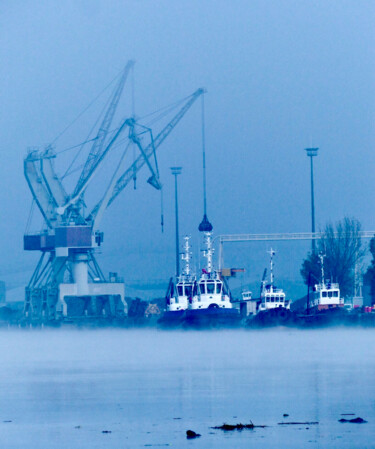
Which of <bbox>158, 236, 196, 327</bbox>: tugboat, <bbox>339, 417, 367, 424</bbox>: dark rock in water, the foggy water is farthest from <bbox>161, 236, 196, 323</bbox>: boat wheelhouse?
<bbox>339, 417, 367, 424</bbox>: dark rock in water

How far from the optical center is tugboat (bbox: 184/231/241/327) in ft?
314

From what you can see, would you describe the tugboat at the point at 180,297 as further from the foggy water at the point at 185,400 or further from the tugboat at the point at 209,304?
the foggy water at the point at 185,400

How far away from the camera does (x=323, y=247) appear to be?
125875mm

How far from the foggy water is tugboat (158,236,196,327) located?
50.2 m

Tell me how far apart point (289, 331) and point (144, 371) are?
50603mm

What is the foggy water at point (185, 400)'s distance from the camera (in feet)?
75.6

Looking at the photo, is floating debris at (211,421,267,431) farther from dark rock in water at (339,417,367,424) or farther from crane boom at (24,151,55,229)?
crane boom at (24,151,55,229)

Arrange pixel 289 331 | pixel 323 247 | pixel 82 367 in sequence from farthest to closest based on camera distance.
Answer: pixel 323 247, pixel 289 331, pixel 82 367

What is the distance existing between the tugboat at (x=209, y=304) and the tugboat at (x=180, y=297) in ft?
3.90

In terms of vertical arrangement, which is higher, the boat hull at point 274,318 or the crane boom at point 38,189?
the crane boom at point 38,189

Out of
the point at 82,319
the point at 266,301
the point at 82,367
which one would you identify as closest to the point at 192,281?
the point at 266,301

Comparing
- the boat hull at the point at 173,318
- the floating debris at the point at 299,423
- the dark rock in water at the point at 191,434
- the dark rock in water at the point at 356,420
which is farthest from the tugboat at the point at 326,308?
the dark rock in water at the point at 191,434

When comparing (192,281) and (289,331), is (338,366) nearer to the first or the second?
(289,331)

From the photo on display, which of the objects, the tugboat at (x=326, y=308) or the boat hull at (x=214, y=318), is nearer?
the boat hull at (x=214, y=318)
